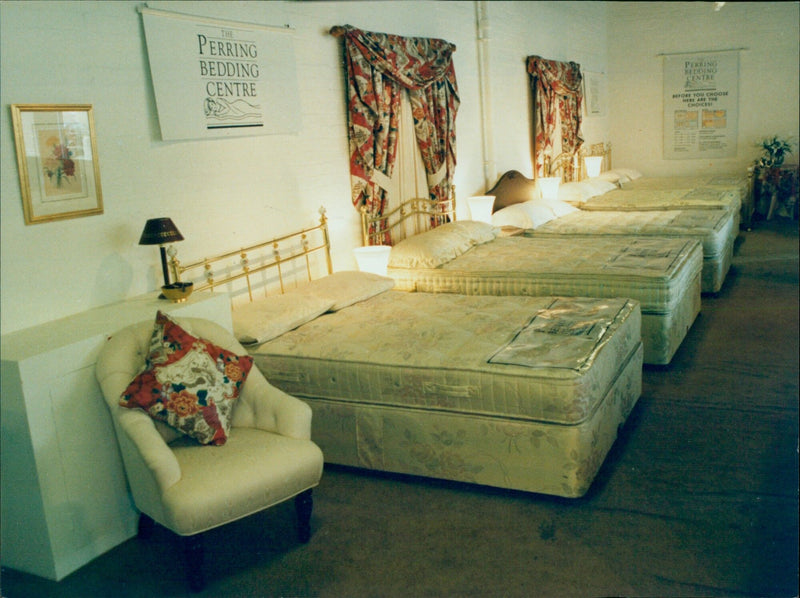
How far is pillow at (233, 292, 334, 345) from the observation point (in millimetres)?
3395

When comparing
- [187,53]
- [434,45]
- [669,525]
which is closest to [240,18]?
[187,53]

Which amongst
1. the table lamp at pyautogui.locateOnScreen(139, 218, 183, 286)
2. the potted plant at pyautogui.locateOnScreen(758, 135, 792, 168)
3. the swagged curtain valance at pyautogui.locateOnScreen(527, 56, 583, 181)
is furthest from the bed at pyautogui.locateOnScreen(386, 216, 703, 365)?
the potted plant at pyautogui.locateOnScreen(758, 135, 792, 168)

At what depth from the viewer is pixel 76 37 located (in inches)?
115

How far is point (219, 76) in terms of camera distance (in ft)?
12.0

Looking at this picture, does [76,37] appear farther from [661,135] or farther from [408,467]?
[661,135]

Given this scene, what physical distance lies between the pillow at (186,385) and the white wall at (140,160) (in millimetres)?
571

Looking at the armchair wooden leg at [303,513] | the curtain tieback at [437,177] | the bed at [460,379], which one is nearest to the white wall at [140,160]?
the bed at [460,379]

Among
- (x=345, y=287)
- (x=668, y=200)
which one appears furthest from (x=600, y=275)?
(x=668, y=200)

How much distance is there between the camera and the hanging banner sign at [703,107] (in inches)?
351

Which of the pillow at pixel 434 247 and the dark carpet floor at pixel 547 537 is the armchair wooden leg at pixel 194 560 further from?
the pillow at pixel 434 247

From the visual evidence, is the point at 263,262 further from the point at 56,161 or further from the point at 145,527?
the point at 145,527

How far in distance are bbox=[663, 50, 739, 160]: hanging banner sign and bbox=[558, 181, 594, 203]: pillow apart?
2.61 meters

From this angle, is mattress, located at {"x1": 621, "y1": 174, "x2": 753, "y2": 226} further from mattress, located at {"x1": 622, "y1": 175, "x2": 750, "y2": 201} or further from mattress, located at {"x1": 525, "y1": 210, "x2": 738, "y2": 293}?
mattress, located at {"x1": 525, "y1": 210, "x2": 738, "y2": 293}

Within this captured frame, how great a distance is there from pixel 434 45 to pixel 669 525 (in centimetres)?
407
